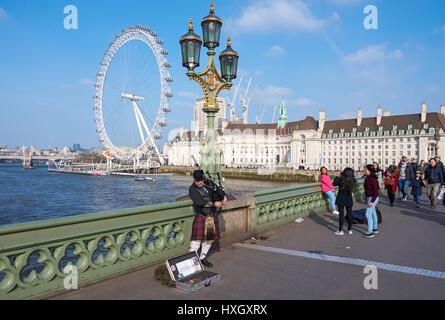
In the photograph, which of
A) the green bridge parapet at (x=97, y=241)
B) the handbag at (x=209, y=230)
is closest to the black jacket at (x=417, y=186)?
the green bridge parapet at (x=97, y=241)

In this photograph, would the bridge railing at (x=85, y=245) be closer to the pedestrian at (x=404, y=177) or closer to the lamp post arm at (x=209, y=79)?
the lamp post arm at (x=209, y=79)

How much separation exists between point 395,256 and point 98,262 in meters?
5.71

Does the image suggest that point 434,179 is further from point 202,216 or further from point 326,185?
point 202,216

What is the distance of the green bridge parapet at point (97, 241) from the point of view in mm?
4492

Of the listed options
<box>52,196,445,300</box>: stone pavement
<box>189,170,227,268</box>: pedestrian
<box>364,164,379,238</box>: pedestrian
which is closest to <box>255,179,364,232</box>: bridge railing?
<box>52,196,445,300</box>: stone pavement

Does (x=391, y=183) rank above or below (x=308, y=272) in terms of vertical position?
above

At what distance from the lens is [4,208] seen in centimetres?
3428

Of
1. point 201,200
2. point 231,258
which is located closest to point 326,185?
point 231,258

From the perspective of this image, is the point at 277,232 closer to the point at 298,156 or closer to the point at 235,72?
the point at 235,72

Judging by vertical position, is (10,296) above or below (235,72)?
below

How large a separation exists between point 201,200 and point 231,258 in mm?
1527

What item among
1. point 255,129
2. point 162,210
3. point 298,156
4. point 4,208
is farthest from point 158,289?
point 255,129

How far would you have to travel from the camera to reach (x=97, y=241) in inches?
213

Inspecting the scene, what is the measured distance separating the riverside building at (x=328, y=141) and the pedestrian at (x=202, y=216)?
66700 millimetres
